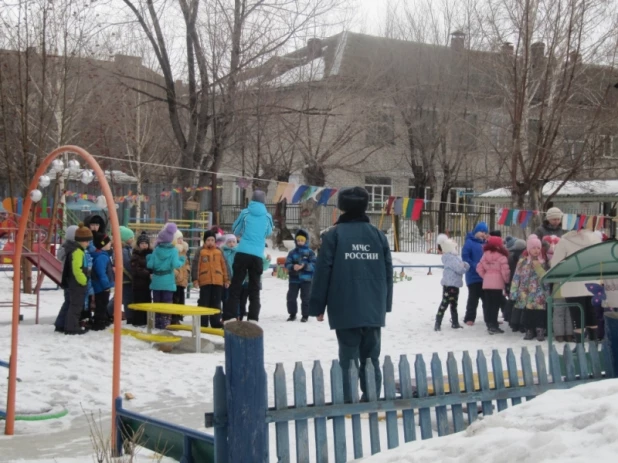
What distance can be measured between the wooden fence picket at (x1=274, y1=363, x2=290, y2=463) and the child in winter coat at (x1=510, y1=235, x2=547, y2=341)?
846cm

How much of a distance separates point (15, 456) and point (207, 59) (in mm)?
19061

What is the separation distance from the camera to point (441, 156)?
42.3 meters

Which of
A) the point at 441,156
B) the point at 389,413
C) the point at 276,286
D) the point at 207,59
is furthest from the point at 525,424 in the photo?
the point at 441,156

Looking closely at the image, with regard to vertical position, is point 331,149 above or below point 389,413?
above

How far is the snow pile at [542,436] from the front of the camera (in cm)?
411

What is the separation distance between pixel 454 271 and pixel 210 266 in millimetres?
3723

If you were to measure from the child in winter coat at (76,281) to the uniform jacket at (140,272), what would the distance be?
1.29 m

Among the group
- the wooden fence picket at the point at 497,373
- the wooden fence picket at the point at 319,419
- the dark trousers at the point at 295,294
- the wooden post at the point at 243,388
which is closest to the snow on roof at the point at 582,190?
the dark trousers at the point at 295,294

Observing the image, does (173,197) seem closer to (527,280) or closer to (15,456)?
(527,280)

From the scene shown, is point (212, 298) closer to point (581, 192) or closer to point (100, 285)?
point (100, 285)

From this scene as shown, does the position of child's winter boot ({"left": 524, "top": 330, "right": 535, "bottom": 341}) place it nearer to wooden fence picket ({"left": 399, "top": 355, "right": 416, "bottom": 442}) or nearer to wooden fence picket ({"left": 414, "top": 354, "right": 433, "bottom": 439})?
wooden fence picket ({"left": 414, "top": 354, "right": 433, "bottom": 439})

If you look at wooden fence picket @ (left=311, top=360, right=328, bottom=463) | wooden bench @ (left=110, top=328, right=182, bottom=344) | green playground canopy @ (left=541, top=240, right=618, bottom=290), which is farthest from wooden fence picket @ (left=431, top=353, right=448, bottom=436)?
wooden bench @ (left=110, top=328, right=182, bottom=344)

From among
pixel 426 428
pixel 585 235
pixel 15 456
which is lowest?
pixel 15 456

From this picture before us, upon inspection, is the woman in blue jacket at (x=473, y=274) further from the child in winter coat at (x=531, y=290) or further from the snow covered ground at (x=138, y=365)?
the child in winter coat at (x=531, y=290)
